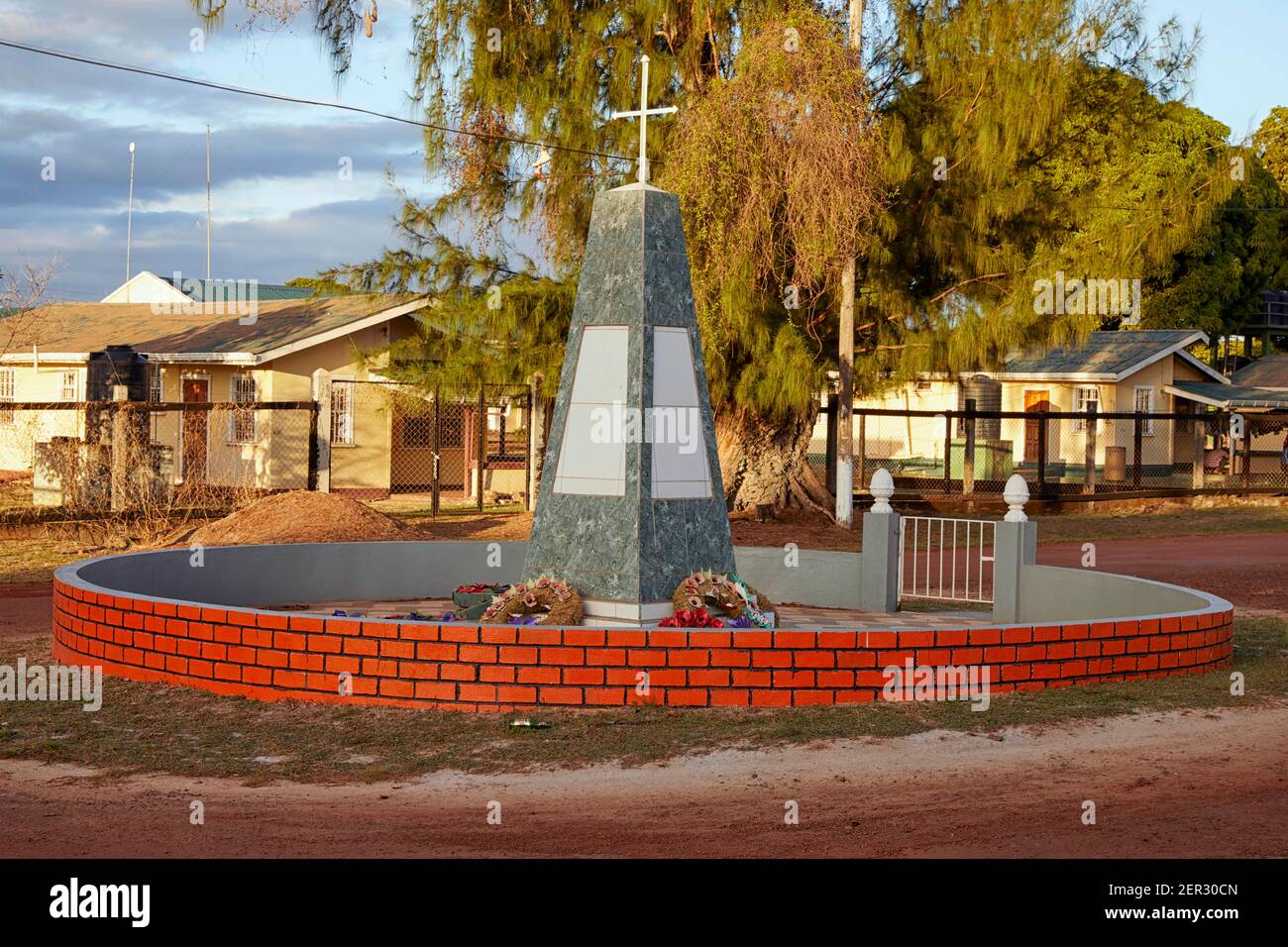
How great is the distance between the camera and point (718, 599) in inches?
391

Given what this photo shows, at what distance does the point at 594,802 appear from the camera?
6.79 metres

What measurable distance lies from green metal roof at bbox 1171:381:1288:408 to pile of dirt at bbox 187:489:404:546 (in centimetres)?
2843

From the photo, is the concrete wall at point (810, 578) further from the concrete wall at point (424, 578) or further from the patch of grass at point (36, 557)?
the patch of grass at point (36, 557)

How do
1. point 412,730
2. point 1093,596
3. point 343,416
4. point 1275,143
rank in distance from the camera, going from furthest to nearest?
point 1275,143 < point 343,416 < point 1093,596 < point 412,730

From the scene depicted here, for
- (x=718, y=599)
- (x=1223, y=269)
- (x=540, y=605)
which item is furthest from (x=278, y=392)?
(x=1223, y=269)

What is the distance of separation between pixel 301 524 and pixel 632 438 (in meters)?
9.74

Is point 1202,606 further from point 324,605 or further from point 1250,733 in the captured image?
point 324,605

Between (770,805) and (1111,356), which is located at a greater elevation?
(1111,356)

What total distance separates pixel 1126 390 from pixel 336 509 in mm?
28295

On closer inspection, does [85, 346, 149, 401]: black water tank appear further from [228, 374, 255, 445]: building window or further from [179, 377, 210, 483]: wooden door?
[228, 374, 255, 445]: building window

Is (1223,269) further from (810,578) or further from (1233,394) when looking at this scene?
(810,578)

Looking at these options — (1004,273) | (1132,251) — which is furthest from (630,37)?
(1132,251)

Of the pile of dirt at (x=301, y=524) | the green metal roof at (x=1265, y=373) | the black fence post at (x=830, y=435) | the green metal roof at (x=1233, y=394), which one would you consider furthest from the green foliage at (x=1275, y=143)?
the pile of dirt at (x=301, y=524)

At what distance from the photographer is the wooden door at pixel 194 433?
978 inches
